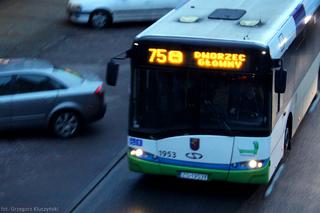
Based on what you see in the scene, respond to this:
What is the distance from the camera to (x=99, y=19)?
26156 mm

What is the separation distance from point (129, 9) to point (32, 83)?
1054 centimetres

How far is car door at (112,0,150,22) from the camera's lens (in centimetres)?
2595

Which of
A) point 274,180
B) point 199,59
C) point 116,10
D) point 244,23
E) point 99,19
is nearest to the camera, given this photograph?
point 199,59

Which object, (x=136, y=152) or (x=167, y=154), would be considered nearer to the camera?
(x=167, y=154)

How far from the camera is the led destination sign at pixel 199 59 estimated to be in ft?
37.9

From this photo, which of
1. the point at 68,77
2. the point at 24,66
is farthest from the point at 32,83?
the point at 68,77

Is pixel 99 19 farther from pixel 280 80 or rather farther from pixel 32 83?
pixel 280 80

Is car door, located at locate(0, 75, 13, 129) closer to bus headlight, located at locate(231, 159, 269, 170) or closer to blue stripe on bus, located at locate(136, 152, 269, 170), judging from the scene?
blue stripe on bus, located at locate(136, 152, 269, 170)

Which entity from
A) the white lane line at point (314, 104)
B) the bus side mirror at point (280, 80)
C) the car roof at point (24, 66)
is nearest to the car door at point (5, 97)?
the car roof at point (24, 66)

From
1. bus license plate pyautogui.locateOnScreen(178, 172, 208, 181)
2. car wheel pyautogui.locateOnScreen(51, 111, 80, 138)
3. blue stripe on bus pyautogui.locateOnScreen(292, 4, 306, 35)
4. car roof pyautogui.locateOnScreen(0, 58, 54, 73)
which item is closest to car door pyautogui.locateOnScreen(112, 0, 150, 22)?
car roof pyautogui.locateOnScreen(0, 58, 54, 73)

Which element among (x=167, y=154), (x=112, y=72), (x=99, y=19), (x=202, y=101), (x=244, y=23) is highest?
(x=244, y=23)

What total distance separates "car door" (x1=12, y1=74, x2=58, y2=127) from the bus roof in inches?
144

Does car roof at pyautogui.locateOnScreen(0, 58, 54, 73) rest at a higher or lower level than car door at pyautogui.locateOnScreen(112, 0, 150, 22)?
higher

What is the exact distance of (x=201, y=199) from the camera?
505 inches
